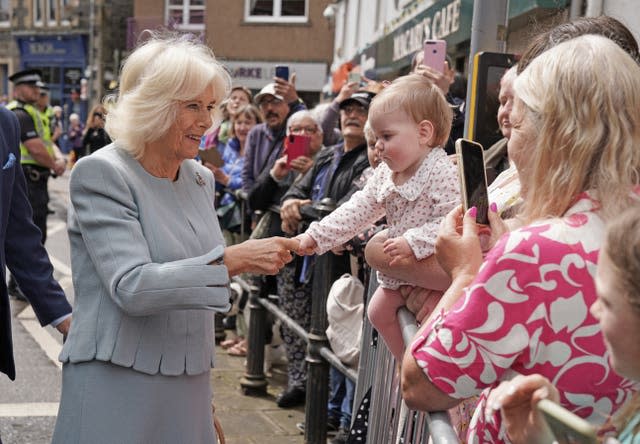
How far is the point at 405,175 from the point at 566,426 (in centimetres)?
214

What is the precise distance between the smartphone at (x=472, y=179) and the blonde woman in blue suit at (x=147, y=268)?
0.86 meters

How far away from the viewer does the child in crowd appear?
3.38m

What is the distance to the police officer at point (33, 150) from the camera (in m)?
9.43

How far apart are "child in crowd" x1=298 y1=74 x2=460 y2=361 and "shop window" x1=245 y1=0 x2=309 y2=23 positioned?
28255 mm

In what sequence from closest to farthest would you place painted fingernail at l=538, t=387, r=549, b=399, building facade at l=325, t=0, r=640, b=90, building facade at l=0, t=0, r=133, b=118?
painted fingernail at l=538, t=387, r=549, b=399, building facade at l=325, t=0, r=640, b=90, building facade at l=0, t=0, r=133, b=118

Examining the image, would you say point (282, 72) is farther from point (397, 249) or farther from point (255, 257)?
Result: point (255, 257)

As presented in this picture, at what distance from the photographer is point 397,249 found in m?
3.15

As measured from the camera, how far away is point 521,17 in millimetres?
6477

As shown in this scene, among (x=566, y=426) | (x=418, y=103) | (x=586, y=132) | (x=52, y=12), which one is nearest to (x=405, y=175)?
(x=418, y=103)

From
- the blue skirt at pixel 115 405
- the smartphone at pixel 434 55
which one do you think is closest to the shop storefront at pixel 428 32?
the smartphone at pixel 434 55

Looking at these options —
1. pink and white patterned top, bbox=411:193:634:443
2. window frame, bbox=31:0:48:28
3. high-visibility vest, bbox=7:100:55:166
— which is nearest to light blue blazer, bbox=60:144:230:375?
pink and white patterned top, bbox=411:193:634:443

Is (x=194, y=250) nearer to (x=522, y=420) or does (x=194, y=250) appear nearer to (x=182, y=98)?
(x=182, y=98)

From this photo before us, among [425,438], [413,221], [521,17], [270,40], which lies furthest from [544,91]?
[270,40]

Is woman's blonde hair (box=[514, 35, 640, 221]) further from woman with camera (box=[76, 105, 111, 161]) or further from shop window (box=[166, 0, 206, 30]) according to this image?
shop window (box=[166, 0, 206, 30])
